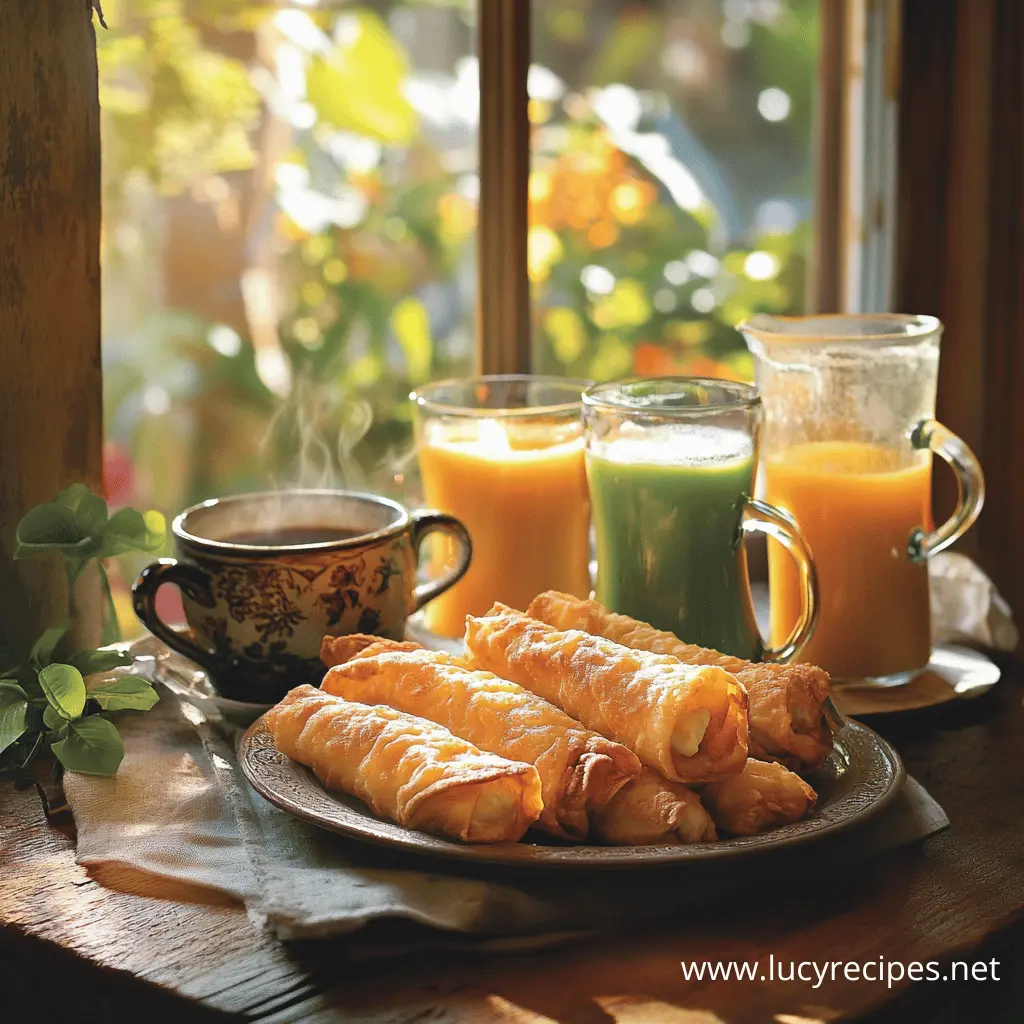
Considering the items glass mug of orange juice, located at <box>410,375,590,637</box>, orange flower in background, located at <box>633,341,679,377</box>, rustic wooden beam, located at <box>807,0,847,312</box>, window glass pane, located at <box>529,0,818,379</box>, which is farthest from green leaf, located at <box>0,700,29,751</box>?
rustic wooden beam, located at <box>807,0,847,312</box>

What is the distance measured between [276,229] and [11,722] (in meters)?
1.06

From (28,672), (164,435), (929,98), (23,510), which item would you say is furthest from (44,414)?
(929,98)

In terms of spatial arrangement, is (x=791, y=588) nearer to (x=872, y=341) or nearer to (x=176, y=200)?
(x=872, y=341)

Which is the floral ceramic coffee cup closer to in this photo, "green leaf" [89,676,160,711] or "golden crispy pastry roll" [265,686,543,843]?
"green leaf" [89,676,160,711]

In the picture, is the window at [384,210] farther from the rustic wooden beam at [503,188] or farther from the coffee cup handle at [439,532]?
the coffee cup handle at [439,532]

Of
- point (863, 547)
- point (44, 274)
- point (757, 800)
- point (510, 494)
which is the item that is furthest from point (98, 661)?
point (863, 547)

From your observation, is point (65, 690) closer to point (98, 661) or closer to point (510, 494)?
point (98, 661)

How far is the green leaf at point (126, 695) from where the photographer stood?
42.3 inches

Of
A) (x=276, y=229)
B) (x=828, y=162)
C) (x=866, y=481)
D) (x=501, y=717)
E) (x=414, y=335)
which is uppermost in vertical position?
(x=828, y=162)

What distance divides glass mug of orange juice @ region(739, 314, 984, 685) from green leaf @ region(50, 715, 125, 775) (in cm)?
67

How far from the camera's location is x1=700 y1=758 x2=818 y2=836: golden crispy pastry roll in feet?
2.86

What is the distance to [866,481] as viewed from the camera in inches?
50.4

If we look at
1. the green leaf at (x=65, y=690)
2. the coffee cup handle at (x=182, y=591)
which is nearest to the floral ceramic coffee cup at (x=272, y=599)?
the coffee cup handle at (x=182, y=591)

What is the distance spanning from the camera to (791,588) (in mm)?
1330
